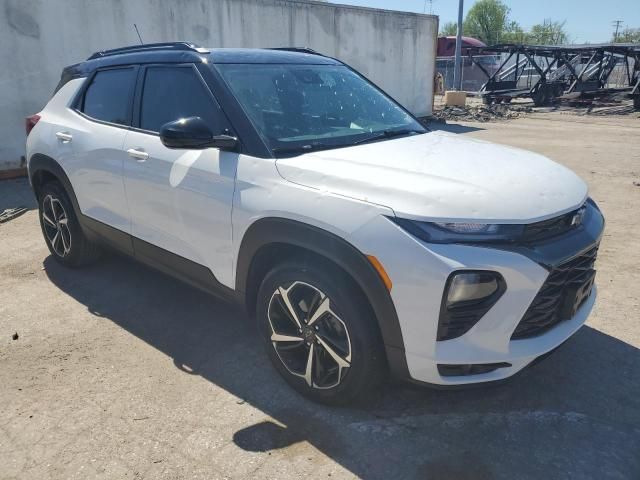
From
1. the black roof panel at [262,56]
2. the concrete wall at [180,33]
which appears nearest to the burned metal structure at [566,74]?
the concrete wall at [180,33]

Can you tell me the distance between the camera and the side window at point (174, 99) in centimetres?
320

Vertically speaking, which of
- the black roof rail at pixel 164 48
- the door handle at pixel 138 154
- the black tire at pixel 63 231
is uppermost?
the black roof rail at pixel 164 48

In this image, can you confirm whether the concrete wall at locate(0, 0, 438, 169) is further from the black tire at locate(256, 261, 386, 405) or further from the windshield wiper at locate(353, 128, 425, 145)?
the black tire at locate(256, 261, 386, 405)

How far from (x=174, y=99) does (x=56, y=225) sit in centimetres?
208

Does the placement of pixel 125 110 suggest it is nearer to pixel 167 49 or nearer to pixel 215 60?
pixel 167 49

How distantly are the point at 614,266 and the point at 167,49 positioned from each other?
414 centimetres

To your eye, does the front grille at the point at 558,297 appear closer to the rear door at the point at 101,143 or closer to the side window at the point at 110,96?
the rear door at the point at 101,143

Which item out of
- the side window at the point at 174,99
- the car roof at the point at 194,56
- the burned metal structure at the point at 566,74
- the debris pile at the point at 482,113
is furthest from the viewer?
the burned metal structure at the point at 566,74

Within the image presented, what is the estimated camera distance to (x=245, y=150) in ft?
9.64

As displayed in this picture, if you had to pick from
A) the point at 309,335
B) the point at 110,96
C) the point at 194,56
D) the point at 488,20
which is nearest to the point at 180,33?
the point at 110,96

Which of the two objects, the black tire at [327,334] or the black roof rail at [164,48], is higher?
the black roof rail at [164,48]

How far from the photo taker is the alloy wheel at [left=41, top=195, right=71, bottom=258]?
4680mm

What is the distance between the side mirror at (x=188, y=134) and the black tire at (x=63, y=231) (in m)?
2.03

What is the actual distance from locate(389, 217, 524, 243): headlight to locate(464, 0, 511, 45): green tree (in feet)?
288
